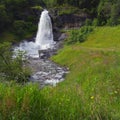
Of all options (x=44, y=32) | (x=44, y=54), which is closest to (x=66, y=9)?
(x=44, y=32)

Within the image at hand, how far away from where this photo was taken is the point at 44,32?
228 ft

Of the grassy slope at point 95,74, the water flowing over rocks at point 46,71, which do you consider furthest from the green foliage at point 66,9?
the water flowing over rocks at point 46,71

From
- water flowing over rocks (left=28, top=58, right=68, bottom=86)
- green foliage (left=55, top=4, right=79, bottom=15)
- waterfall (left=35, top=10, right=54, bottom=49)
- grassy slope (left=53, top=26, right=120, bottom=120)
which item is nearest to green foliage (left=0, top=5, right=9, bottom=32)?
waterfall (left=35, top=10, right=54, bottom=49)

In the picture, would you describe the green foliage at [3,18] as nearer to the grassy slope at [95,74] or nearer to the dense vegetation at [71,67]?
the dense vegetation at [71,67]

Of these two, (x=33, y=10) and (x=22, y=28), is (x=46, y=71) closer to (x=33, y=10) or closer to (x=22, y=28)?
(x=22, y=28)

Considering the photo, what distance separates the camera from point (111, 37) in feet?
174

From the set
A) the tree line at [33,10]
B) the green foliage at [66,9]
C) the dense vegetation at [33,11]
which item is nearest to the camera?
the tree line at [33,10]

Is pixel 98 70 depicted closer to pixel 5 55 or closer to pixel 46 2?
pixel 5 55

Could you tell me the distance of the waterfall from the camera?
65.9m

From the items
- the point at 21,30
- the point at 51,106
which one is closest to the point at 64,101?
the point at 51,106

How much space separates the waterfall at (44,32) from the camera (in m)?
65.9

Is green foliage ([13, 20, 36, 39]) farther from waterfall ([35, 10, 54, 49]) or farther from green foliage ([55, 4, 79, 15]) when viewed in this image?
green foliage ([55, 4, 79, 15])

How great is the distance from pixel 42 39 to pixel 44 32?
2892 millimetres

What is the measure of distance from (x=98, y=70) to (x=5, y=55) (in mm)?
13363
